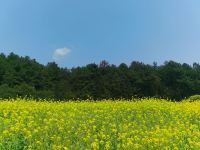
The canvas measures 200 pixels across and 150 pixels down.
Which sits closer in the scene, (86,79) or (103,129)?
(103,129)

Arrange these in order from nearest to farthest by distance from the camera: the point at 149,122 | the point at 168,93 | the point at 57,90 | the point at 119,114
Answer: the point at 149,122 → the point at 119,114 → the point at 57,90 → the point at 168,93

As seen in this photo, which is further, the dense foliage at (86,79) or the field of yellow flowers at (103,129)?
the dense foliage at (86,79)

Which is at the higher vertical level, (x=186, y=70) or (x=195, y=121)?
(x=186, y=70)

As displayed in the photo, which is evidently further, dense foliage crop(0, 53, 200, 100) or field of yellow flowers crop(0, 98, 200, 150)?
dense foliage crop(0, 53, 200, 100)

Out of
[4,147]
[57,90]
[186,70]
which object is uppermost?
[186,70]

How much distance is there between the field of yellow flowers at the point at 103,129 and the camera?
8914 mm

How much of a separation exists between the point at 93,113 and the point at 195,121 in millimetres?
3017

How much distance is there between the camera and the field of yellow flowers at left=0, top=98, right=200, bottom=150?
891 centimetres

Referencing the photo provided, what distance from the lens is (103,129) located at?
10711 mm

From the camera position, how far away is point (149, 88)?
42781 millimetres

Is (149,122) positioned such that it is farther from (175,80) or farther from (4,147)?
(175,80)

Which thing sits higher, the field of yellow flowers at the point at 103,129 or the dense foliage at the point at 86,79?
the dense foliage at the point at 86,79

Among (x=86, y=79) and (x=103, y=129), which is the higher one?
(x=86, y=79)

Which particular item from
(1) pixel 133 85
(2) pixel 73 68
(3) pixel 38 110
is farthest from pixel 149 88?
(3) pixel 38 110
